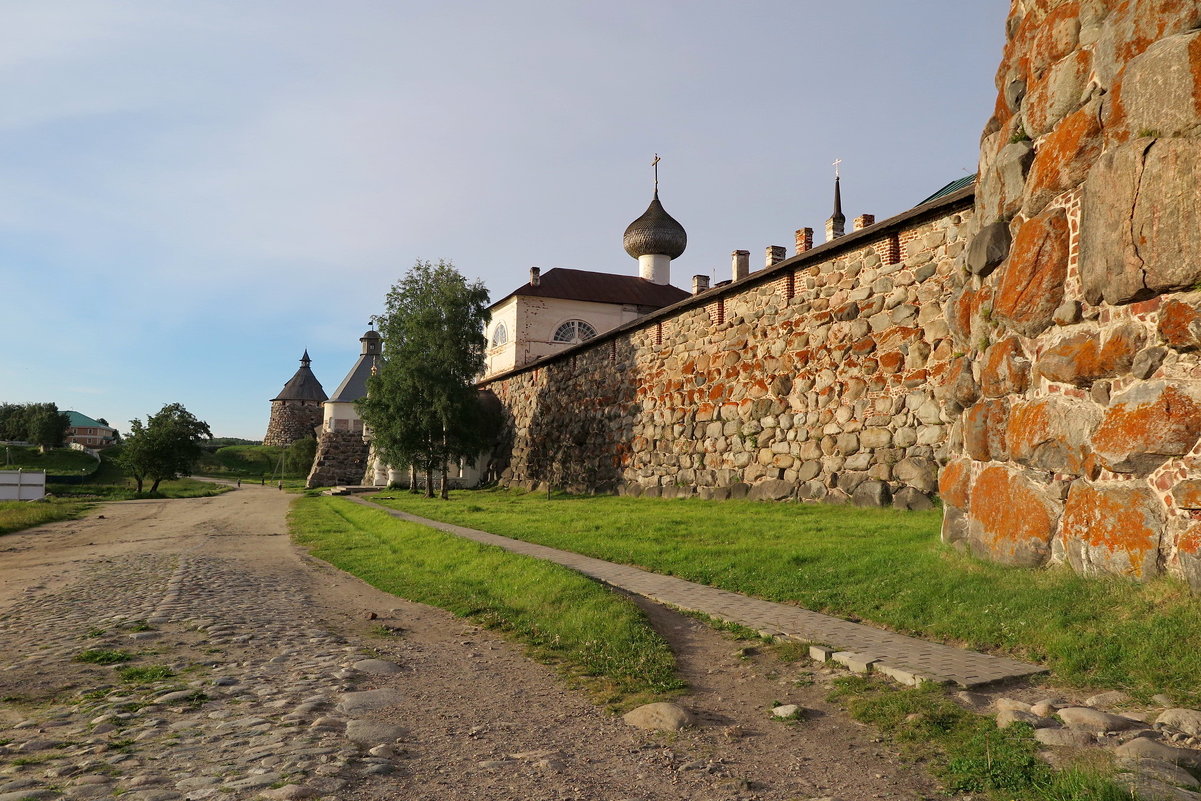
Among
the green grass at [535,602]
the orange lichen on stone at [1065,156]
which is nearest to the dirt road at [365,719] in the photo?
the green grass at [535,602]

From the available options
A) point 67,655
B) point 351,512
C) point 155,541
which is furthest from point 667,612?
point 351,512

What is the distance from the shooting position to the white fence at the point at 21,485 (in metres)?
31.6

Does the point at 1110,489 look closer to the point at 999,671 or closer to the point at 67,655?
the point at 999,671

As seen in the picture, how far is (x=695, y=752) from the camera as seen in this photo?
360 centimetres

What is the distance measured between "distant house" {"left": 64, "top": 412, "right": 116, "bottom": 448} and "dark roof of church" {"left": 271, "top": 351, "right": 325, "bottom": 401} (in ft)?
175

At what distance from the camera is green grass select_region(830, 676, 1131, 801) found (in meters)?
3.03

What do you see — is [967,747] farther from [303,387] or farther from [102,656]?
[303,387]

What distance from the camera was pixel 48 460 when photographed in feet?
249

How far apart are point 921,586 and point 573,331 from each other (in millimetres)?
35714

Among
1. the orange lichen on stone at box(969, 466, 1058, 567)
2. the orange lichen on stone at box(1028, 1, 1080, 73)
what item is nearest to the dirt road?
the orange lichen on stone at box(969, 466, 1058, 567)

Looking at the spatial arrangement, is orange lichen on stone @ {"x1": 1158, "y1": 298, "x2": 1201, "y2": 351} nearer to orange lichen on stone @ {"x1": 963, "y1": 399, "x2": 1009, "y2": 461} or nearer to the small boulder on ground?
orange lichen on stone @ {"x1": 963, "y1": 399, "x2": 1009, "y2": 461}

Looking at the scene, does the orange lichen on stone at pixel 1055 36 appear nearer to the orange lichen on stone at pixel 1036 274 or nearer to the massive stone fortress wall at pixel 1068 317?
the massive stone fortress wall at pixel 1068 317

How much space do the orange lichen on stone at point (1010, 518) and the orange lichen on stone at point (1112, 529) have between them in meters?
0.20

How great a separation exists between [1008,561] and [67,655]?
703cm
